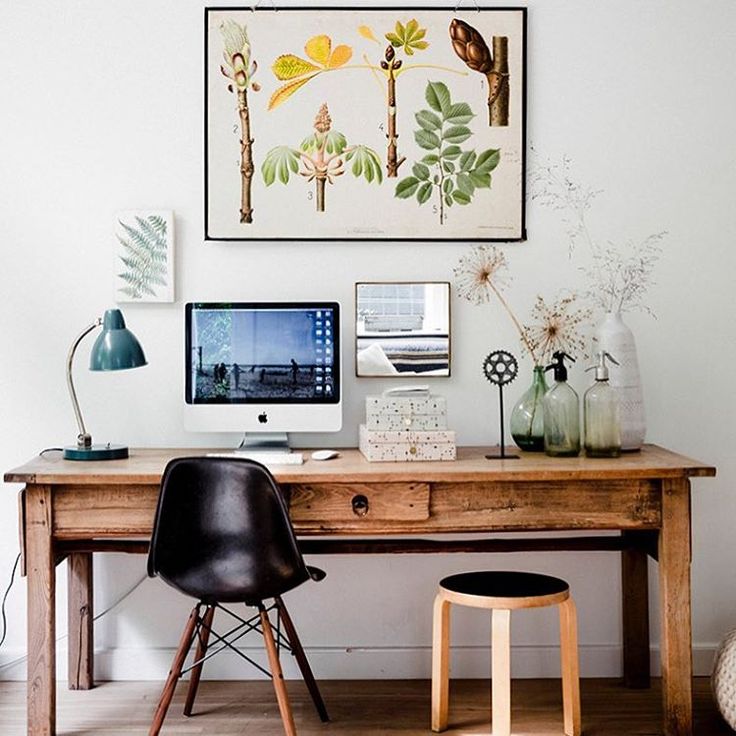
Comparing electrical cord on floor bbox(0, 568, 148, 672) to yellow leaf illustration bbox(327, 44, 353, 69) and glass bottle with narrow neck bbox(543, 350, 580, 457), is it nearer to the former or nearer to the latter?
glass bottle with narrow neck bbox(543, 350, 580, 457)

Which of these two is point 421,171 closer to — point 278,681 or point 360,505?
point 360,505

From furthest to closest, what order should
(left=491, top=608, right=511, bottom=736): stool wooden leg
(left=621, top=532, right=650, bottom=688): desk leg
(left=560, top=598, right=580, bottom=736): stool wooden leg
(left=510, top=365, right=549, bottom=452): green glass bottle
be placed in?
(left=621, top=532, right=650, bottom=688): desk leg
(left=510, top=365, right=549, bottom=452): green glass bottle
(left=560, top=598, right=580, bottom=736): stool wooden leg
(left=491, top=608, right=511, bottom=736): stool wooden leg

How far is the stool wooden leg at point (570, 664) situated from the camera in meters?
2.75

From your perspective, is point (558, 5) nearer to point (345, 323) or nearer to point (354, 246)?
point (354, 246)

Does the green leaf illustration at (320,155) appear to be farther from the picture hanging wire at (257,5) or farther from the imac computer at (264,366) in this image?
the imac computer at (264,366)

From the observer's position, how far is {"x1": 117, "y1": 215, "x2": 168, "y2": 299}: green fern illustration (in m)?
3.27

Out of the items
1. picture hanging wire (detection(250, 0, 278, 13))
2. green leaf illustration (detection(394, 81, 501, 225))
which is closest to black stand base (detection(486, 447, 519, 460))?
green leaf illustration (detection(394, 81, 501, 225))

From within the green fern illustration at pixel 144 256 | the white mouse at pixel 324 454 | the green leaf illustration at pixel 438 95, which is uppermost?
the green leaf illustration at pixel 438 95

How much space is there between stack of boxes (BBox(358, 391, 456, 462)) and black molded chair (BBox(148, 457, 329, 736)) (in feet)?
1.51

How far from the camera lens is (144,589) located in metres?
3.32

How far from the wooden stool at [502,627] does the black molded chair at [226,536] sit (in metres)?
0.44

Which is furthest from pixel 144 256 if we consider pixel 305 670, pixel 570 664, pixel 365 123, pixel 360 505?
pixel 570 664

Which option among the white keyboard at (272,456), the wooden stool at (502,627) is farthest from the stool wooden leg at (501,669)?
the white keyboard at (272,456)

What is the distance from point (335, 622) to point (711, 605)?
1.21 meters
